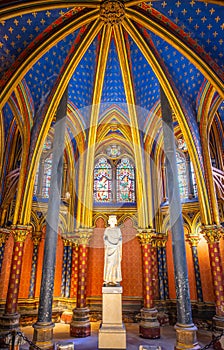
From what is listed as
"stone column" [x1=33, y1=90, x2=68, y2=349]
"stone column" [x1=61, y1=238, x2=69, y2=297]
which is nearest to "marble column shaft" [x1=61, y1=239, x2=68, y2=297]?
"stone column" [x1=61, y1=238, x2=69, y2=297]

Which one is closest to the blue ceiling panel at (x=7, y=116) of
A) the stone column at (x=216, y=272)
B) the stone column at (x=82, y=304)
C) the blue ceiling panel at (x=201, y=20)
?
the stone column at (x=82, y=304)

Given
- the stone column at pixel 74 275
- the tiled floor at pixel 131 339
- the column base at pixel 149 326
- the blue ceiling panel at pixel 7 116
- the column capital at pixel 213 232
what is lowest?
the tiled floor at pixel 131 339

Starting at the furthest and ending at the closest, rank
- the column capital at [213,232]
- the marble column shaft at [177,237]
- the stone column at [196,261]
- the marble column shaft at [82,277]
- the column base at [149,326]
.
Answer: the stone column at [196,261] → the marble column shaft at [82,277] → the column base at [149,326] → the column capital at [213,232] → the marble column shaft at [177,237]

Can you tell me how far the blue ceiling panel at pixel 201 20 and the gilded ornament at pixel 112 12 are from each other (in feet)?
3.87

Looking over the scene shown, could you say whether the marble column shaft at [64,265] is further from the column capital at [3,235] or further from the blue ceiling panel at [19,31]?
the blue ceiling panel at [19,31]

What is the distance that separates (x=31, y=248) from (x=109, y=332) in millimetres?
9355

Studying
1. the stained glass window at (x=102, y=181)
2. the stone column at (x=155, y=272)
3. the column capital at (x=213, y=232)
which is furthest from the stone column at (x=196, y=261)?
the stained glass window at (x=102, y=181)

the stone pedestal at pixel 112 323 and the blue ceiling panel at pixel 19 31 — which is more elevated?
the blue ceiling panel at pixel 19 31

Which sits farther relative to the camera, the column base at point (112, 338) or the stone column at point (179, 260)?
the stone column at point (179, 260)

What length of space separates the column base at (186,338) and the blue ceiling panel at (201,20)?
8.40 m

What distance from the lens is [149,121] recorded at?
14250mm

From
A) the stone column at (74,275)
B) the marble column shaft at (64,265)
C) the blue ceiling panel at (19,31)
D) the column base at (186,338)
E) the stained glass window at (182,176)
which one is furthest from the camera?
the stained glass window at (182,176)

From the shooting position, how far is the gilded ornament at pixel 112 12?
9.67 metres

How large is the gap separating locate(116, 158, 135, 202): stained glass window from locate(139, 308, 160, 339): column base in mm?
6867
